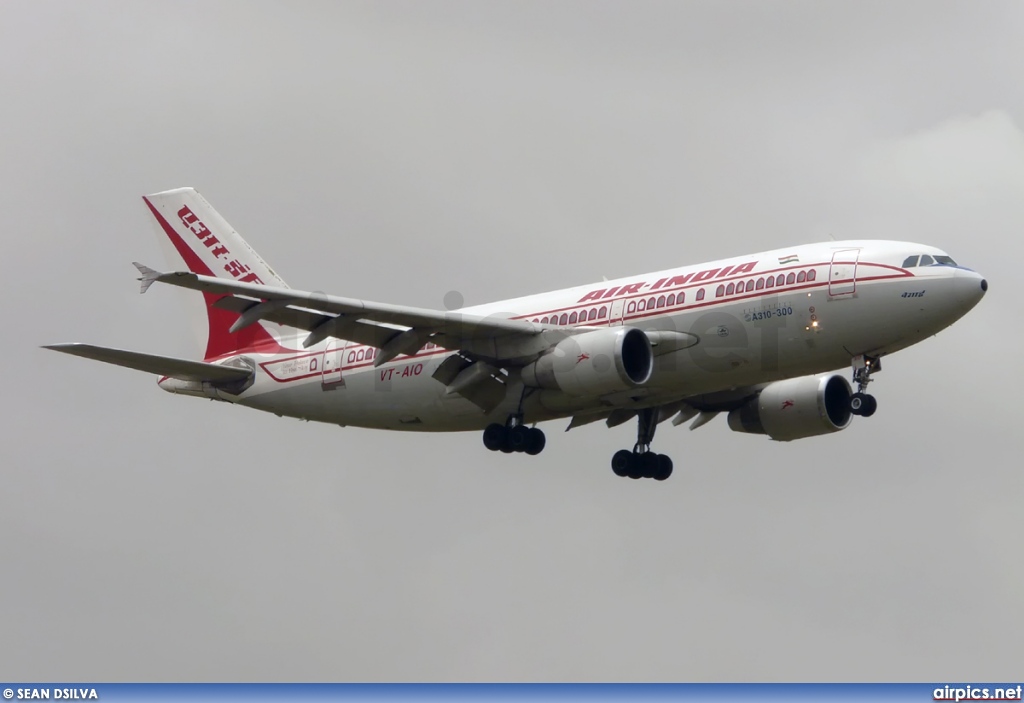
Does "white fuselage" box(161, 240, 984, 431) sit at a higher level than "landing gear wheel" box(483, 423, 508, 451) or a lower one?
higher

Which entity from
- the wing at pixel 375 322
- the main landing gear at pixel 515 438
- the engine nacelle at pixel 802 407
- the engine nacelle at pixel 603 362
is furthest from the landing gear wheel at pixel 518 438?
the engine nacelle at pixel 802 407

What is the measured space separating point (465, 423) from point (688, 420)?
7042 mm

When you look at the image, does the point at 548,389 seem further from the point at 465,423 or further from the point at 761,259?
the point at 761,259

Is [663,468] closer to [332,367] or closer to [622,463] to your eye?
[622,463]

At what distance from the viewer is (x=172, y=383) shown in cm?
5341

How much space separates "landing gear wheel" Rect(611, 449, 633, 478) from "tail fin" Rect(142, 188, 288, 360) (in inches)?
462

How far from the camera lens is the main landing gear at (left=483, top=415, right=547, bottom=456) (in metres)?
48.0

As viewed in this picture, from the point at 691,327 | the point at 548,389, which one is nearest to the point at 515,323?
the point at 548,389

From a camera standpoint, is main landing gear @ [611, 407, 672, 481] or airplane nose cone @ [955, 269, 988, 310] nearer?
airplane nose cone @ [955, 269, 988, 310]

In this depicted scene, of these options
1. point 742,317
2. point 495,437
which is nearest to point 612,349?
point 742,317

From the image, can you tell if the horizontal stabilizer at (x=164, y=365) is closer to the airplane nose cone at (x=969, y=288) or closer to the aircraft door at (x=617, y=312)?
the aircraft door at (x=617, y=312)

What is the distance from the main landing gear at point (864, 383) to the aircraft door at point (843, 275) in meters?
1.93

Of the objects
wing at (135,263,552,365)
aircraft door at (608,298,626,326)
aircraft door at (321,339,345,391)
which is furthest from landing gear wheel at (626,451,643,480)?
aircraft door at (321,339,345,391)

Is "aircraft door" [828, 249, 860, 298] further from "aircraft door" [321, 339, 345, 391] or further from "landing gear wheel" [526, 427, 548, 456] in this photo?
"aircraft door" [321, 339, 345, 391]
